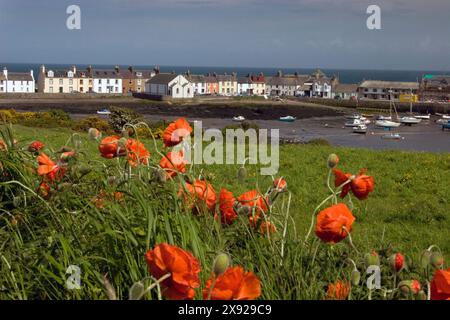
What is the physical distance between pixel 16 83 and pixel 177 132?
9685 centimetres

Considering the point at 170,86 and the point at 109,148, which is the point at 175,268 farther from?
the point at 170,86

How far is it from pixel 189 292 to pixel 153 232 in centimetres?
86

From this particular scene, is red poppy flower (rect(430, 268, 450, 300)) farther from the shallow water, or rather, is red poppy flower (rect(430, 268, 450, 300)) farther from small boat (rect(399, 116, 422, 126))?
small boat (rect(399, 116, 422, 126))

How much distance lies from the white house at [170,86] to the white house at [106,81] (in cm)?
824

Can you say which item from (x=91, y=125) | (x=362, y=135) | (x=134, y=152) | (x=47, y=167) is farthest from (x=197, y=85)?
(x=47, y=167)

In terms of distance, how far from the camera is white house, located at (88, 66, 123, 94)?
103938mm

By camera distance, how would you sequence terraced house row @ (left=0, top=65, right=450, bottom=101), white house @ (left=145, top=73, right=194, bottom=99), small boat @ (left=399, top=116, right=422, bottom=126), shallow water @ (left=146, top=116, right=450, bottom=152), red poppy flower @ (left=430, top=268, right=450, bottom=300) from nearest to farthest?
1. red poppy flower @ (left=430, top=268, right=450, bottom=300)
2. shallow water @ (left=146, top=116, right=450, bottom=152)
3. small boat @ (left=399, top=116, right=422, bottom=126)
4. white house @ (left=145, top=73, right=194, bottom=99)
5. terraced house row @ (left=0, top=65, right=450, bottom=101)

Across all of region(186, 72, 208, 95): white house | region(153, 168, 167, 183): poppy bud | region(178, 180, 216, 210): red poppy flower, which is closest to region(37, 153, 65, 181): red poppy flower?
region(153, 168, 167, 183): poppy bud

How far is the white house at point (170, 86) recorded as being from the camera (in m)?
94.4

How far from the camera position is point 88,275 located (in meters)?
2.86

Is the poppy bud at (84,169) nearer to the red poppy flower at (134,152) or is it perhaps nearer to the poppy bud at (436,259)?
the red poppy flower at (134,152)

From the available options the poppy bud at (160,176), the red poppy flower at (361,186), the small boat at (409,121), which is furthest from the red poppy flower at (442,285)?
the small boat at (409,121)

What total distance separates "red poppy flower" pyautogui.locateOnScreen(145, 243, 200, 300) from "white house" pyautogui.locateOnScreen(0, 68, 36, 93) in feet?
311

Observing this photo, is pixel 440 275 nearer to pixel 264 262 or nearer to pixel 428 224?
pixel 264 262
